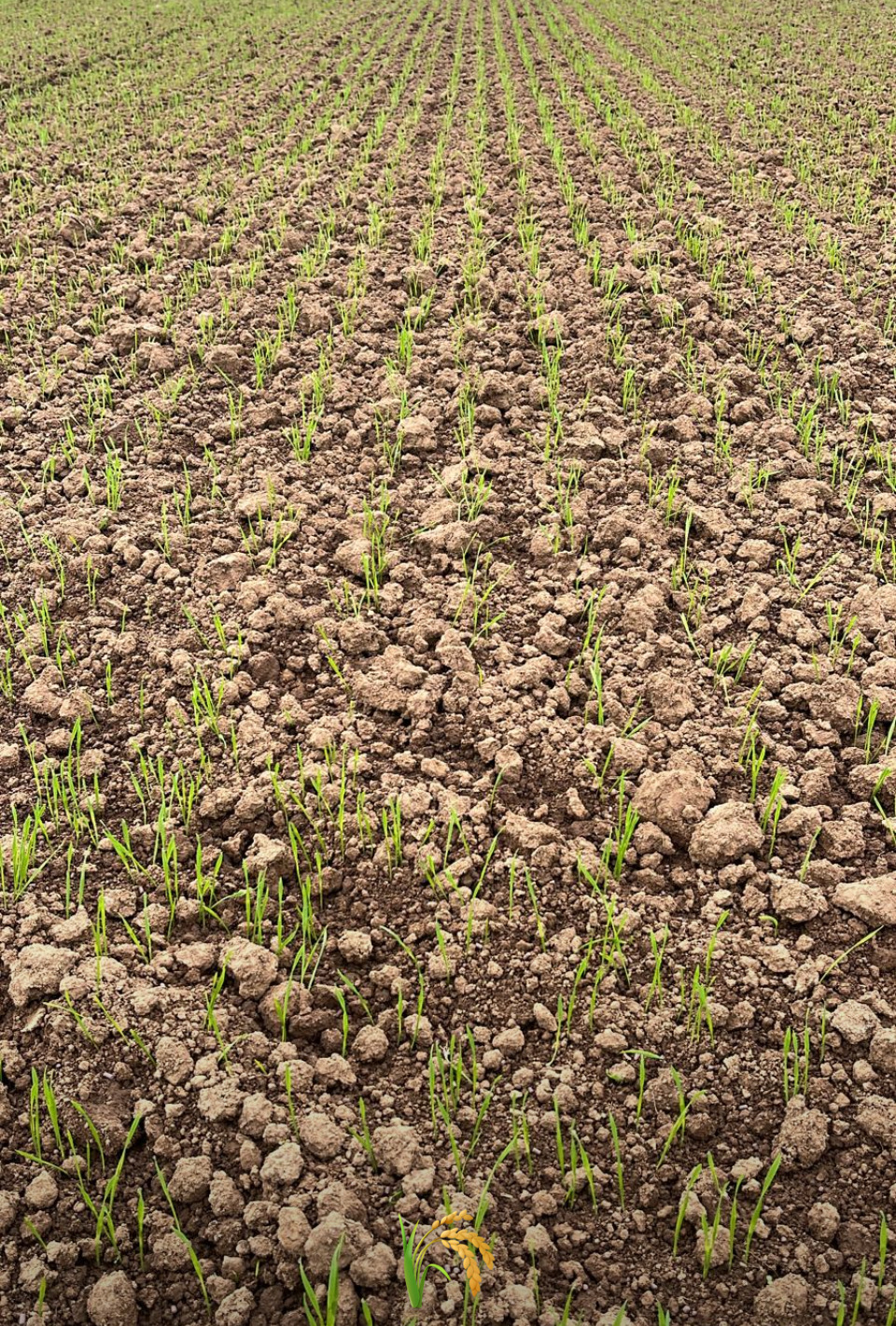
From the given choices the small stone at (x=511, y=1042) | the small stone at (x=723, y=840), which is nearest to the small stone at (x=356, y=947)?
the small stone at (x=511, y=1042)

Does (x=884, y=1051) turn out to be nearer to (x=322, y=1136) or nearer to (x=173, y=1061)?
(x=322, y=1136)

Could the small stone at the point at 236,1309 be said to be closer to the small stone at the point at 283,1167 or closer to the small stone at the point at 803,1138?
the small stone at the point at 283,1167

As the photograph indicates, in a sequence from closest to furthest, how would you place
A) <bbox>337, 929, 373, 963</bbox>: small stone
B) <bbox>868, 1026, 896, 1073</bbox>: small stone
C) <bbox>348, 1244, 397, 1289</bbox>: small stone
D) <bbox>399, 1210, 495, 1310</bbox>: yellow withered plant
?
<bbox>399, 1210, 495, 1310</bbox>: yellow withered plant, <bbox>348, 1244, 397, 1289</bbox>: small stone, <bbox>868, 1026, 896, 1073</bbox>: small stone, <bbox>337, 929, 373, 963</bbox>: small stone

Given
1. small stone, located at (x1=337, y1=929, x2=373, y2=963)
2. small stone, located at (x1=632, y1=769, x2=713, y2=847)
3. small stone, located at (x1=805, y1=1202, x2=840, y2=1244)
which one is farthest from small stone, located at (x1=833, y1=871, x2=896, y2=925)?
small stone, located at (x1=337, y1=929, x2=373, y2=963)

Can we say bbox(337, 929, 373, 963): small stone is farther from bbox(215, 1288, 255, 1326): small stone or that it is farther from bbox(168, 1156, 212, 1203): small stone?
bbox(215, 1288, 255, 1326): small stone

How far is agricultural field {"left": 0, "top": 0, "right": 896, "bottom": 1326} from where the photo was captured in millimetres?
1521

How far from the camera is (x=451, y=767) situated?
2.36m

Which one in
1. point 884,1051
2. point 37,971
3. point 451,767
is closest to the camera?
point 884,1051

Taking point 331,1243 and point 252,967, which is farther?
point 252,967

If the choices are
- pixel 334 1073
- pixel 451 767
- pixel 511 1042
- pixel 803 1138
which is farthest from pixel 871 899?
pixel 334 1073

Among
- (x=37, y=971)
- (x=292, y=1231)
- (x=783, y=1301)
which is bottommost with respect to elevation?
(x=783, y=1301)

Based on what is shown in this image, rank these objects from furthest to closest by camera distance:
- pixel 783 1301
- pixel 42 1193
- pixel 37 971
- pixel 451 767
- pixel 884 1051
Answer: pixel 451 767 < pixel 37 971 < pixel 884 1051 < pixel 42 1193 < pixel 783 1301

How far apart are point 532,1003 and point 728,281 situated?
3.76 metres

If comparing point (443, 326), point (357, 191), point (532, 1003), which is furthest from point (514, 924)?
point (357, 191)
